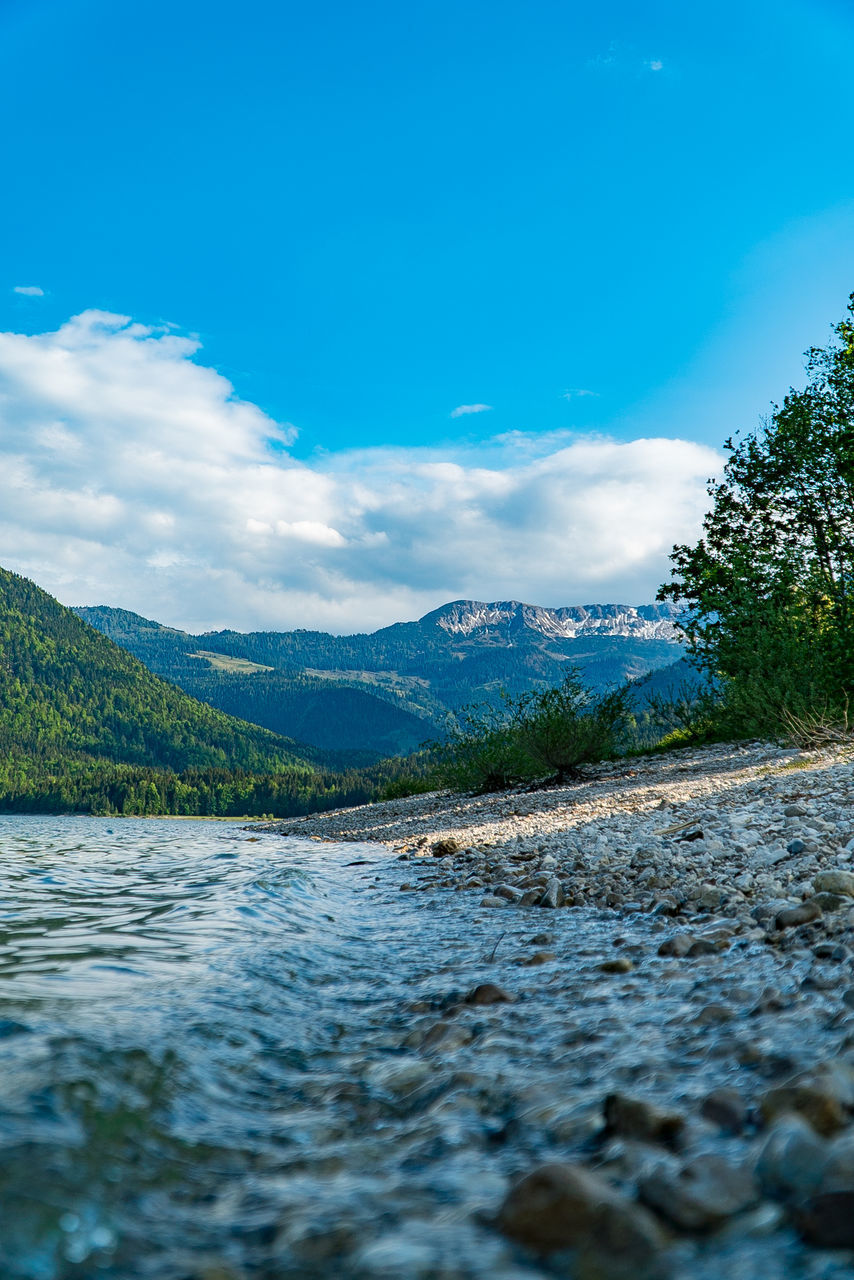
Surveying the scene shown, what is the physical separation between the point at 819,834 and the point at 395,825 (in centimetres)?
1479

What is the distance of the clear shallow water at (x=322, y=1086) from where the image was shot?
191 centimetres

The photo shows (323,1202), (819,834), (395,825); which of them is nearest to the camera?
(323,1202)

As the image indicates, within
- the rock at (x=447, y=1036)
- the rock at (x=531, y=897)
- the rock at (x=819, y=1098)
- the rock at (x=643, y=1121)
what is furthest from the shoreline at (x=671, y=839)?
the rock at (x=643, y=1121)

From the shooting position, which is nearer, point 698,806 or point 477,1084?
point 477,1084

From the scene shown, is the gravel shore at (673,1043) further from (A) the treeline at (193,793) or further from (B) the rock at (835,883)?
(A) the treeline at (193,793)

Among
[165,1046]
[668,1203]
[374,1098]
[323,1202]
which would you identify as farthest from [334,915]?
[668,1203]

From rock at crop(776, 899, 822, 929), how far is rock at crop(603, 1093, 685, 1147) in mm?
2386

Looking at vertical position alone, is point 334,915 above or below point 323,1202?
below

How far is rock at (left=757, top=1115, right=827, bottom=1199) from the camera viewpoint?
1.78 metres

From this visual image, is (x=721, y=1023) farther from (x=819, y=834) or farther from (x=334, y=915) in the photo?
(x=334, y=915)

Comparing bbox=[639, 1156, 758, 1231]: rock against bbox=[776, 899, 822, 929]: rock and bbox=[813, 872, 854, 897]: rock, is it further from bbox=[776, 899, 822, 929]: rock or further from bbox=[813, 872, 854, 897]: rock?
bbox=[813, 872, 854, 897]: rock

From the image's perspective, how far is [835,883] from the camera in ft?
15.2

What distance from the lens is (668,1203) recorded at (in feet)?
5.91

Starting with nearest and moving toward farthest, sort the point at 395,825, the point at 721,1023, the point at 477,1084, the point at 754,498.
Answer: the point at 477,1084
the point at 721,1023
the point at 395,825
the point at 754,498
